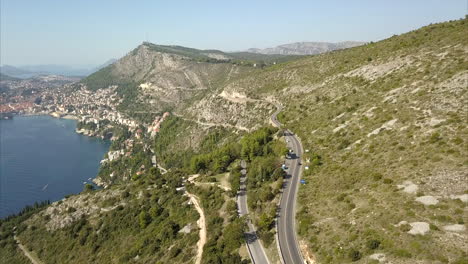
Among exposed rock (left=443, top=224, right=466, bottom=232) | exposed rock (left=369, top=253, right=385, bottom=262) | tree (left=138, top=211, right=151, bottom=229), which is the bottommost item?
tree (left=138, top=211, right=151, bottom=229)

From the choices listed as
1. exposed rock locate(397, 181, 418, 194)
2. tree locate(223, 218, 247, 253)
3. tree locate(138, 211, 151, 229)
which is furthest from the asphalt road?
tree locate(138, 211, 151, 229)

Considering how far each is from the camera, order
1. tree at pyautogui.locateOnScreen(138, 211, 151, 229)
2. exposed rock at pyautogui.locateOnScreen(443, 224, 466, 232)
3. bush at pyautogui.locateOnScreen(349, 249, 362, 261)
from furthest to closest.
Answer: tree at pyautogui.locateOnScreen(138, 211, 151, 229), bush at pyautogui.locateOnScreen(349, 249, 362, 261), exposed rock at pyautogui.locateOnScreen(443, 224, 466, 232)

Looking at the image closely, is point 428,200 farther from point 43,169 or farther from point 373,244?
point 43,169

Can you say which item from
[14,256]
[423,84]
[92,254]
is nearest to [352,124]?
[423,84]

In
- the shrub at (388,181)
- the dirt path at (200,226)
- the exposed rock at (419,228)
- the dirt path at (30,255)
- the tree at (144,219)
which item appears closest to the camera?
the exposed rock at (419,228)

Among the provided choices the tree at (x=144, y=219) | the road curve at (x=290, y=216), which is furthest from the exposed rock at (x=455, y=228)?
the tree at (x=144, y=219)

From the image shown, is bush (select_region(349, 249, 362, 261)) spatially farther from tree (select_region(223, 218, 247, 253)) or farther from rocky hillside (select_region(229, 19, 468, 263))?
tree (select_region(223, 218, 247, 253))

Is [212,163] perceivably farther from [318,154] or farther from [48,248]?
[48,248]

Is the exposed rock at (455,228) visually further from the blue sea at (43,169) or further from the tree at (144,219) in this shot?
the blue sea at (43,169)
